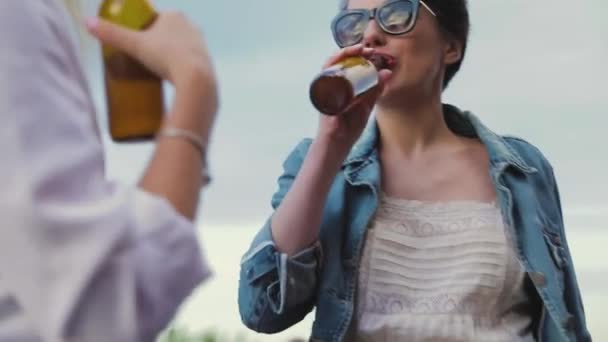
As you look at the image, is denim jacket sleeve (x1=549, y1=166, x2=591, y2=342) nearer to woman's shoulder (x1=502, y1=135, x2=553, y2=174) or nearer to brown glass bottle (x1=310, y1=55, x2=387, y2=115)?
woman's shoulder (x1=502, y1=135, x2=553, y2=174)

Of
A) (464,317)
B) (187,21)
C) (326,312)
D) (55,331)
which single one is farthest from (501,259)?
(55,331)

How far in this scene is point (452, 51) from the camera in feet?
5.29

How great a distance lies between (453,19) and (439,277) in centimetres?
41

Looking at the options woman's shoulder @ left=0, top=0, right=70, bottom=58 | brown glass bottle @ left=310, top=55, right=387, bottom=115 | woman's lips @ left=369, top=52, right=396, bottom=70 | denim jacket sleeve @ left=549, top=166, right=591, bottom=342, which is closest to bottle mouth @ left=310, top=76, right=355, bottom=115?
brown glass bottle @ left=310, top=55, right=387, bottom=115

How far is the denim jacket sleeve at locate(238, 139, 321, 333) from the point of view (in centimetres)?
138

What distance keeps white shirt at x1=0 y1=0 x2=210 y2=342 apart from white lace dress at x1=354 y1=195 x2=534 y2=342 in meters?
0.79

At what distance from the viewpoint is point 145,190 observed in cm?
60

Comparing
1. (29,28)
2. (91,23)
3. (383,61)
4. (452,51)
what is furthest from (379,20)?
(29,28)

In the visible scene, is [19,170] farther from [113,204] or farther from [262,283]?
[262,283]

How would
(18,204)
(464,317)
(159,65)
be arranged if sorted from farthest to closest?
1. (464,317)
2. (159,65)
3. (18,204)

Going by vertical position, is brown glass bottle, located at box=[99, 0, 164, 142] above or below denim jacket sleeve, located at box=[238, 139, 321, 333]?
above

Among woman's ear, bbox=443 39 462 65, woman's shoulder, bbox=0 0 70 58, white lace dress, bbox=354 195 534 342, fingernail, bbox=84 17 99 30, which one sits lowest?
white lace dress, bbox=354 195 534 342

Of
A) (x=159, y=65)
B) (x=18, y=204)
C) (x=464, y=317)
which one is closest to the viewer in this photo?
(x=18, y=204)

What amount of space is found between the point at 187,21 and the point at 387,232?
77 cm
